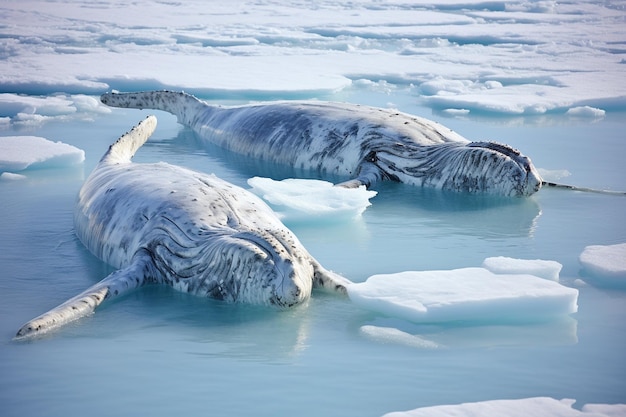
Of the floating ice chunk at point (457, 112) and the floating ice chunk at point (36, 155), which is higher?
the floating ice chunk at point (457, 112)

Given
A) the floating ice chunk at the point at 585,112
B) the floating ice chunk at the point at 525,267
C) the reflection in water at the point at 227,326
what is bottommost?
the reflection in water at the point at 227,326

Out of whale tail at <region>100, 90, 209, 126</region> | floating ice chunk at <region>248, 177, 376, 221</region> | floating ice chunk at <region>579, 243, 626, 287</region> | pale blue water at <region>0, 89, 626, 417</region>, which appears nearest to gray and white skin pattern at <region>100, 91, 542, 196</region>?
whale tail at <region>100, 90, 209, 126</region>

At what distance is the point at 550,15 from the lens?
80.4 feet

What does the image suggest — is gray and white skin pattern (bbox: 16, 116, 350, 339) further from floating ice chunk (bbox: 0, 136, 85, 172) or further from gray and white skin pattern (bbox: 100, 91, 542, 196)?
gray and white skin pattern (bbox: 100, 91, 542, 196)

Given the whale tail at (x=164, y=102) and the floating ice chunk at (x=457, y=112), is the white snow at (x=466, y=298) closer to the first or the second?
the whale tail at (x=164, y=102)

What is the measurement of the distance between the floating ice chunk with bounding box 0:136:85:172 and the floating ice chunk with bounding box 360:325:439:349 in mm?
4508

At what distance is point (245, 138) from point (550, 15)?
1697cm

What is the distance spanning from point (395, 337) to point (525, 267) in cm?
120

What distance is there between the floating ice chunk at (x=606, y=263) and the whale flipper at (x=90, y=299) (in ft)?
7.66

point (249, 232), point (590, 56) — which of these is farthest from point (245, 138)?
point (590, 56)

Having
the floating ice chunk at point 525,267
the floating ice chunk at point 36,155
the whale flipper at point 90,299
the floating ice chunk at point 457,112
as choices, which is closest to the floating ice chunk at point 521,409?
the floating ice chunk at point 525,267

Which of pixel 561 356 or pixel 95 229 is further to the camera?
pixel 95 229

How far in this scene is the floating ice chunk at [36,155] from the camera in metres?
8.00

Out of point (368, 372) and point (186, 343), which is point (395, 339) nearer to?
point (368, 372)
